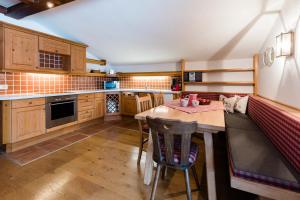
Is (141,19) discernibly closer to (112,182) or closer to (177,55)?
Result: (177,55)

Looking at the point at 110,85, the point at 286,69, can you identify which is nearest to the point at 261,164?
the point at 286,69

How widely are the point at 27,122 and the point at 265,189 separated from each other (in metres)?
3.28

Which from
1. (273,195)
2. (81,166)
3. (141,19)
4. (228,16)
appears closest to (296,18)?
(228,16)

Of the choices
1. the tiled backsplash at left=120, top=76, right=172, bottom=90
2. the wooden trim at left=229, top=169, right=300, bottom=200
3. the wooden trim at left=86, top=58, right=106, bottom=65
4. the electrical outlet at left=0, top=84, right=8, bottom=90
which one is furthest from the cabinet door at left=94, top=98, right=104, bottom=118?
the wooden trim at left=229, top=169, right=300, bottom=200

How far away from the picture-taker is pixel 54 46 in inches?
134

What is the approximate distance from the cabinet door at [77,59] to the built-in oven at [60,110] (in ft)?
2.40

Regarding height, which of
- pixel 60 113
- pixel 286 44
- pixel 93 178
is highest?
pixel 286 44

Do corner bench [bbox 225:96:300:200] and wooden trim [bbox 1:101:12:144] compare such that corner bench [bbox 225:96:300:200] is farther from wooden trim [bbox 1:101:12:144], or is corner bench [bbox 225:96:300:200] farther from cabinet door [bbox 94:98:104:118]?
cabinet door [bbox 94:98:104:118]

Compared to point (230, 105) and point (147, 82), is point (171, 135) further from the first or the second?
point (147, 82)

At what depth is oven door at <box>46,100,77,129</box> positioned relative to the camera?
3133mm

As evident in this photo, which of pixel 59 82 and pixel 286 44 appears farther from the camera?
pixel 59 82

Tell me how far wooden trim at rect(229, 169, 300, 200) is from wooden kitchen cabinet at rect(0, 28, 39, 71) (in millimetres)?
3478

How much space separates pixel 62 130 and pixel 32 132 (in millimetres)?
643

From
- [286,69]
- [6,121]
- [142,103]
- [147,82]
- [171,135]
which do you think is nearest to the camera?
[171,135]
